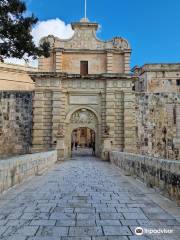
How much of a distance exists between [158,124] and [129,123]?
3071 millimetres

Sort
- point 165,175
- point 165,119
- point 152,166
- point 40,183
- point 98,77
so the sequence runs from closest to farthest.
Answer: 1. point 165,175
2. point 152,166
3. point 40,183
4. point 98,77
5. point 165,119

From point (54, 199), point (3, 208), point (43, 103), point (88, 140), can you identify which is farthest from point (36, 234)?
point (88, 140)

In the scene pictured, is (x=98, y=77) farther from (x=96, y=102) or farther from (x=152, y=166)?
(x=152, y=166)

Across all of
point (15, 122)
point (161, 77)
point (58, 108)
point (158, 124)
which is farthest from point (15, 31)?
point (161, 77)

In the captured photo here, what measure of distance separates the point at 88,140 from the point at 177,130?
20.7 meters

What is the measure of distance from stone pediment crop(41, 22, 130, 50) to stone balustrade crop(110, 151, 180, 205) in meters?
11.0

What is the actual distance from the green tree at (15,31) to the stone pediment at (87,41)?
326 inches

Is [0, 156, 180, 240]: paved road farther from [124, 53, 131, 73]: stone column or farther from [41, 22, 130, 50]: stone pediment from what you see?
[41, 22, 130, 50]: stone pediment

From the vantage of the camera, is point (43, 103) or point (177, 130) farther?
point (177, 130)

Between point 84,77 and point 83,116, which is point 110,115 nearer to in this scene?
point 83,116

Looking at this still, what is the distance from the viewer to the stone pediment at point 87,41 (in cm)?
1714

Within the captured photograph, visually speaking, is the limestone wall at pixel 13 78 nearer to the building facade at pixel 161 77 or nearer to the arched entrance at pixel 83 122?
the arched entrance at pixel 83 122

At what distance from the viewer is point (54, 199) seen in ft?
16.3

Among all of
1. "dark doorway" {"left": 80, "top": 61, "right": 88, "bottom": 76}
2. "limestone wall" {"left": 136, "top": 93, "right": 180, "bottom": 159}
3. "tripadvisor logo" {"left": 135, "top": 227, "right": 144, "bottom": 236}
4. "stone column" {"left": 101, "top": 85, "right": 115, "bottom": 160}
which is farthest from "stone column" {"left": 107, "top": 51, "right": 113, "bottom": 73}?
"tripadvisor logo" {"left": 135, "top": 227, "right": 144, "bottom": 236}
